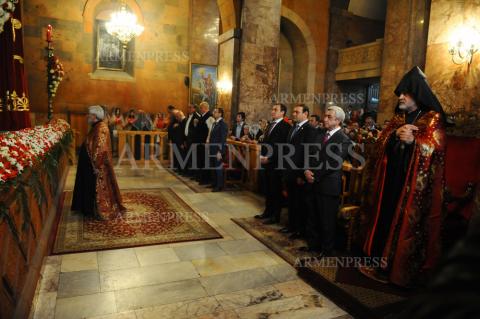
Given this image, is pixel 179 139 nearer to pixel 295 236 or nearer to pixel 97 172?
pixel 97 172

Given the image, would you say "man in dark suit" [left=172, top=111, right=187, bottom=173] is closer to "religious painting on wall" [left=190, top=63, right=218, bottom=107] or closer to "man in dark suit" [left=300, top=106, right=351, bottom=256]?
"religious painting on wall" [left=190, top=63, right=218, bottom=107]

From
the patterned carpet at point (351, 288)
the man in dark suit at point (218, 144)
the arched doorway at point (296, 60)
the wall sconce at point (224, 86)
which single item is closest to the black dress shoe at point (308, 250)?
the patterned carpet at point (351, 288)

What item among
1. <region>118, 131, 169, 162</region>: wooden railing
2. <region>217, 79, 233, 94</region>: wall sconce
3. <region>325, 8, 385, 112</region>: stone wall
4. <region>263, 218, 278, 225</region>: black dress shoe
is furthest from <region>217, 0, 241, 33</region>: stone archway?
<region>325, 8, 385, 112</region>: stone wall

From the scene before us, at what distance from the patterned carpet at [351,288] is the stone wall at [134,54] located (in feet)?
35.9

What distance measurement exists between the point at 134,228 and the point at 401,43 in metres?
9.74

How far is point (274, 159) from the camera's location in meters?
5.31

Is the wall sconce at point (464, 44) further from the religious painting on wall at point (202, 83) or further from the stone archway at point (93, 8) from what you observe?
the stone archway at point (93, 8)

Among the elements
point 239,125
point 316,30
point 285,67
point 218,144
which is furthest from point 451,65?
point 285,67

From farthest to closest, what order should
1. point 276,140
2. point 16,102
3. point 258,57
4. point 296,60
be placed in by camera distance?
1. point 296,60
2. point 258,57
3. point 16,102
4. point 276,140

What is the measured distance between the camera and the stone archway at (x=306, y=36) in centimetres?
1339

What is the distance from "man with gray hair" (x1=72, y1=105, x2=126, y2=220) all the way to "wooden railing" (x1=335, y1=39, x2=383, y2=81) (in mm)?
10502

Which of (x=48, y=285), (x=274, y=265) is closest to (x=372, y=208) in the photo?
(x=274, y=265)

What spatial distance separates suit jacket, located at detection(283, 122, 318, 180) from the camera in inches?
175

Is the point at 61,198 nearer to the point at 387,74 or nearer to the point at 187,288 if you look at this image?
the point at 187,288
